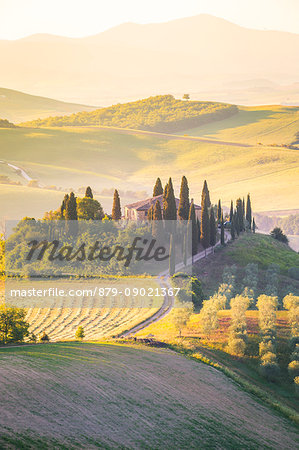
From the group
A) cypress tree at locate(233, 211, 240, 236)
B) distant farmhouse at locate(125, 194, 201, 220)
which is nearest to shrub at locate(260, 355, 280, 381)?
distant farmhouse at locate(125, 194, 201, 220)

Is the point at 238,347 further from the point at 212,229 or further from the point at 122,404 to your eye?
the point at 212,229

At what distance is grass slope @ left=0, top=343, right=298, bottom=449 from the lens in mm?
20672

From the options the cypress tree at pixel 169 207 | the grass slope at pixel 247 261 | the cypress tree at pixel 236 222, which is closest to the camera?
the grass slope at pixel 247 261

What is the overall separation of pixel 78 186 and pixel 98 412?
6223 inches

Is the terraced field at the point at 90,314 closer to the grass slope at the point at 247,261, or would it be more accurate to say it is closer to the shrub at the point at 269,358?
the grass slope at the point at 247,261

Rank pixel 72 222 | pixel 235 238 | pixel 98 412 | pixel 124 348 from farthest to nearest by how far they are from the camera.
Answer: pixel 235 238, pixel 72 222, pixel 124 348, pixel 98 412

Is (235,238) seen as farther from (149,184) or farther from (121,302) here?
(149,184)

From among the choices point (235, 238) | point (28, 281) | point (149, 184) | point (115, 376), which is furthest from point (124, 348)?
point (149, 184)

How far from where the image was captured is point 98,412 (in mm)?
23141

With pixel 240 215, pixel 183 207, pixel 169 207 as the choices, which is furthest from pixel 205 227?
pixel 240 215

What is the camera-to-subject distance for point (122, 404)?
24875 mm

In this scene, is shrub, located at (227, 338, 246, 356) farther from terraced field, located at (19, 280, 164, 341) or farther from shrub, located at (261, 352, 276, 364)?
terraced field, located at (19, 280, 164, 341)

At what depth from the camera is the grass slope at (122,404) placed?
2067 centimetres

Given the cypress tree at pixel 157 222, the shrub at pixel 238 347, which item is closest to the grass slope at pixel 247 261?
the cypress tree at pixel 157 222
